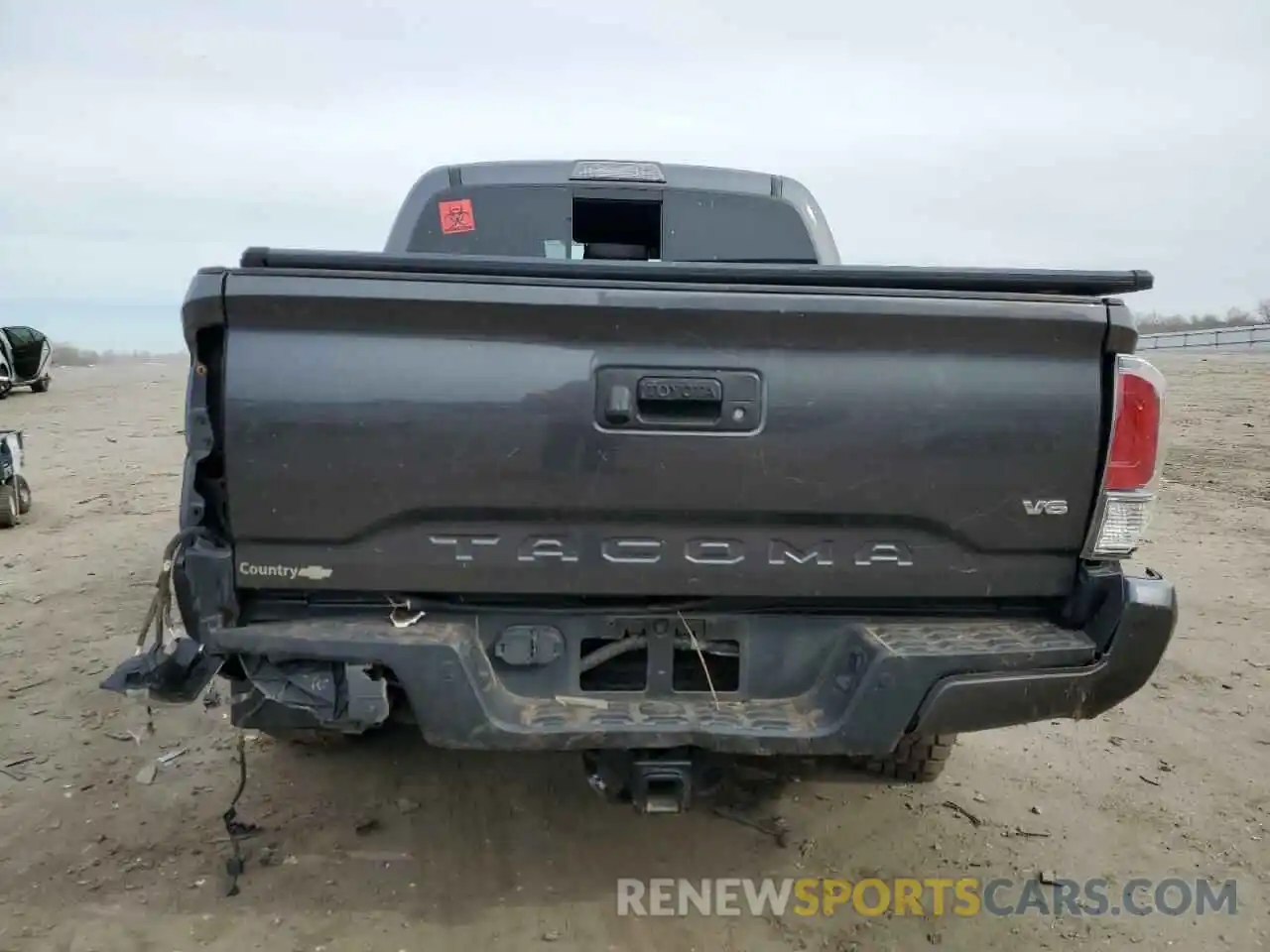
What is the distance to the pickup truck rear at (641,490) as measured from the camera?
7.84ft

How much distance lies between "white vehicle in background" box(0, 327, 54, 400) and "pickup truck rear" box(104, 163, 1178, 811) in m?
22.1

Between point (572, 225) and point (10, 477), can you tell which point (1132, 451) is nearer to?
point (572, 225)

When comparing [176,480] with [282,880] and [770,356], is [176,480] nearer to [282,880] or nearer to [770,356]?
[282,880]

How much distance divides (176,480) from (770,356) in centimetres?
982

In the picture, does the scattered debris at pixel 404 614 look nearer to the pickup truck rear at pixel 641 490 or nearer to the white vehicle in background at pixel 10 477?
the pickup truck rear at pixel 641 490

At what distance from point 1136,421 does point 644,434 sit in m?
1.27

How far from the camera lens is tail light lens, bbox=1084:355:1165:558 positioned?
247 cm

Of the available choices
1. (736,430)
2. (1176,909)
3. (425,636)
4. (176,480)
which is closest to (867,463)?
(736,430)

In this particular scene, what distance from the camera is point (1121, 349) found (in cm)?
249

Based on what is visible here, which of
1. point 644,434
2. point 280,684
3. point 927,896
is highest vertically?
point 644,434

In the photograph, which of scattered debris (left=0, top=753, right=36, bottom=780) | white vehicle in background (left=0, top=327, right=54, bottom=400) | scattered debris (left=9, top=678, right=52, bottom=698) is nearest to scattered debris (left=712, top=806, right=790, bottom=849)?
Result: scattered debris (left=0, top=753, right=36, bottom=780)

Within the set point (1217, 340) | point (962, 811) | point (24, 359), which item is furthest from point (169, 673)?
point (1217, 340)

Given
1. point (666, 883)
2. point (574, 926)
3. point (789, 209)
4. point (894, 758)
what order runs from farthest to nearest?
point (789, 209) < point (894, 758) < point (666, 883) < point (574, 926)

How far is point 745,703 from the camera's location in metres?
2.64
